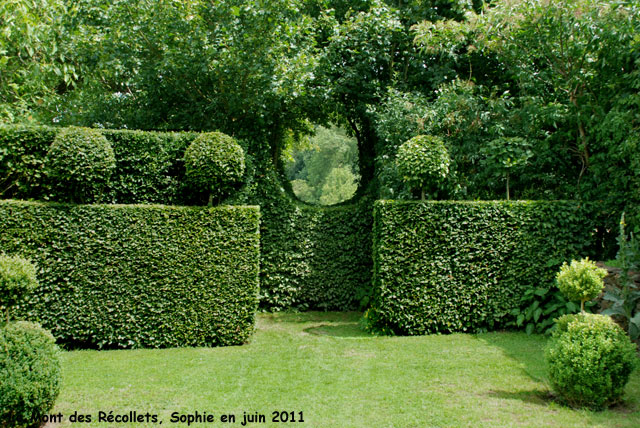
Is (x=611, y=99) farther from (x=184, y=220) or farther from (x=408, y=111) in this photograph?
(x=184, y=220)

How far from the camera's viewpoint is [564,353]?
15.3 feet

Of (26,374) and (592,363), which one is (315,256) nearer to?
(592,363)

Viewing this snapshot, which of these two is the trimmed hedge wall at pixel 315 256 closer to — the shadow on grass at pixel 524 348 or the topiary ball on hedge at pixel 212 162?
the topiary ball on hedge at pixel 212 162

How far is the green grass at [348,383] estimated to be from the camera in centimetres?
461

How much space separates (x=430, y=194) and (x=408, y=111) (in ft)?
6.70

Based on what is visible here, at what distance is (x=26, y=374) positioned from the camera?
13.3 ft

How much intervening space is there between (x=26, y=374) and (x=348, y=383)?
3.43 metres

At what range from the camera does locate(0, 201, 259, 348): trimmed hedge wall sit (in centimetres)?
712

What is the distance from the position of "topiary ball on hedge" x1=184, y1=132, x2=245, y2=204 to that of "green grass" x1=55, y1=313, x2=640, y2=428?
8.98 ft

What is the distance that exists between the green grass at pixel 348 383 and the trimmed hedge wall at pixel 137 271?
1.40ft

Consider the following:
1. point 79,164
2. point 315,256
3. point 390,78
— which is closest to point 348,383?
point 315,256

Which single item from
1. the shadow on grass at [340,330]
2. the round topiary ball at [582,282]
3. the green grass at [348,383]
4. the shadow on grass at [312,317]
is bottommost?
the shadow on grass at [312,317]

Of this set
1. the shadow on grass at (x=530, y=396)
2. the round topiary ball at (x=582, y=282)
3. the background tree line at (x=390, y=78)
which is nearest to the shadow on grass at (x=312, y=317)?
the background tree line at (x=390, y=78)

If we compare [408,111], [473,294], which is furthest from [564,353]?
[408,111]
